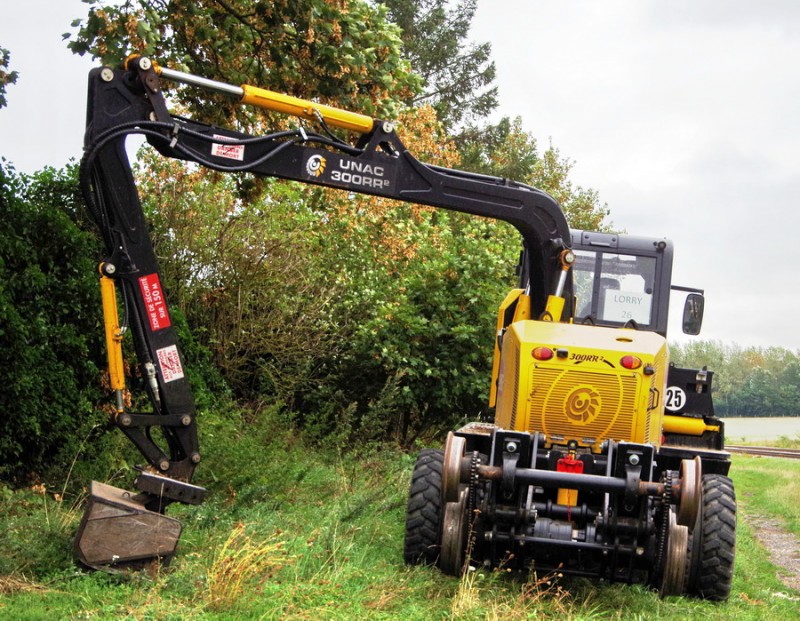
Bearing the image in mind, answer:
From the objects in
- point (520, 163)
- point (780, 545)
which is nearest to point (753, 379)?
point (520, 163)

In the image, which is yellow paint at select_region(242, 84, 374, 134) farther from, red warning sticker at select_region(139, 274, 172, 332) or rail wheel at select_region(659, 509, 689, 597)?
rail wheel at select_region(659, 509, 689, 597)

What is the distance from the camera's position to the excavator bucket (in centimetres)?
820

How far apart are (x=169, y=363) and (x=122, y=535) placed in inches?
56.9

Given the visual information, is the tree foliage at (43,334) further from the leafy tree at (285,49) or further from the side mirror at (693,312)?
the side mirror at (693,312)

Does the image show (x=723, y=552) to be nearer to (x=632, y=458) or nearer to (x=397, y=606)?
(x=632, y=458)

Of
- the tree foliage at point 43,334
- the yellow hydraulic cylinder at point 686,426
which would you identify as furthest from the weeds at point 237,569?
the yellow hydraulic cylinder at point 686,426

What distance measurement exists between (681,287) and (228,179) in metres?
8.56

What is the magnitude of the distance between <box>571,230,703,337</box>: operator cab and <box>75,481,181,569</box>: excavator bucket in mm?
4938

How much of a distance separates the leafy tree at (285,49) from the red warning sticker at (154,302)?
4734mm

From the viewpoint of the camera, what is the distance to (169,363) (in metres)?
8.96

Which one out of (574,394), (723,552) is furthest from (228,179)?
(723,552)

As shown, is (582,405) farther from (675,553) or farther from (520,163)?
(520,163)

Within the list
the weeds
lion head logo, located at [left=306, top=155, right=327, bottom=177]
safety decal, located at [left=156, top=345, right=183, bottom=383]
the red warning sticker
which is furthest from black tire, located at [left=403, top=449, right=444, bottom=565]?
lion head logo, located at [left=306, top=155, right=327, bottom=177]

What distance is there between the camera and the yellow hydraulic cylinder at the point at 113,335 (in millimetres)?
8531
